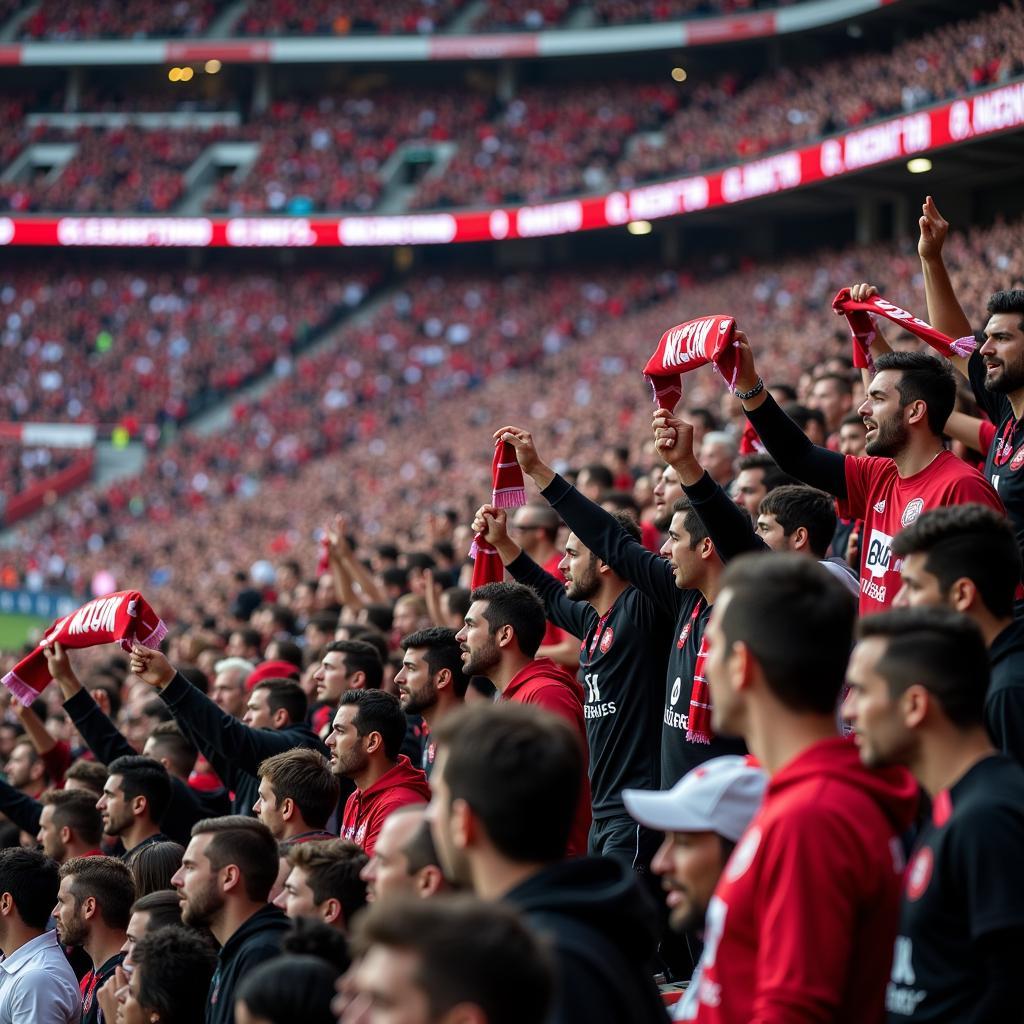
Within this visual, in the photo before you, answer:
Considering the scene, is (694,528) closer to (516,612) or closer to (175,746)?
(516,612)

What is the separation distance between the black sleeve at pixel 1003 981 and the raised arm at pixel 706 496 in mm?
1997

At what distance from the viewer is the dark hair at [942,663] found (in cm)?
263

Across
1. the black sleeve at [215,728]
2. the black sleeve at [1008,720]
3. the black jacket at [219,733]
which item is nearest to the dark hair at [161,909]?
the black jacket at [219,733]

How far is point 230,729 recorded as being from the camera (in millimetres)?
5906

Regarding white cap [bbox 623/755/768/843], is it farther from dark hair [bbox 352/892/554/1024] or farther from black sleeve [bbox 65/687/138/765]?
black sleeve [bbox 65/687/138/765]

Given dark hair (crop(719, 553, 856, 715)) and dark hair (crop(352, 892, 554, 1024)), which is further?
dark hair (crop(719, 553, 856, 715))

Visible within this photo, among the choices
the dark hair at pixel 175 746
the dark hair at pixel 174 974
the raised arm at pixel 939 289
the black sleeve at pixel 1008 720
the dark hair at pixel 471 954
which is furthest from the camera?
the dark hair at pixel 175 746

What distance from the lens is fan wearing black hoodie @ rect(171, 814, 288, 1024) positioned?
166 inches

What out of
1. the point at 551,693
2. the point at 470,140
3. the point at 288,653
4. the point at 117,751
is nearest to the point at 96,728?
the point at 117,751

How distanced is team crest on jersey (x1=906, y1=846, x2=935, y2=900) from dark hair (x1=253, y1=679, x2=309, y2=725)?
4431mm

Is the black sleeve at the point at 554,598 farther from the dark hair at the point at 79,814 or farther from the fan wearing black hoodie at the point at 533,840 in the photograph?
the fan wearing black hoodie at the point at 533,840

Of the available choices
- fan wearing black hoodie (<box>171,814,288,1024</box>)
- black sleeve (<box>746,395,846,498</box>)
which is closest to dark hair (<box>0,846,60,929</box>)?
fan wearing black hoodie (<box>171,814,288,1024</box>)

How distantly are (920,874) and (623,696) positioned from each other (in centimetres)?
283

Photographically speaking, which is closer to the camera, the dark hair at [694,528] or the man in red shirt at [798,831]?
the man in red shirt at [798,831]
